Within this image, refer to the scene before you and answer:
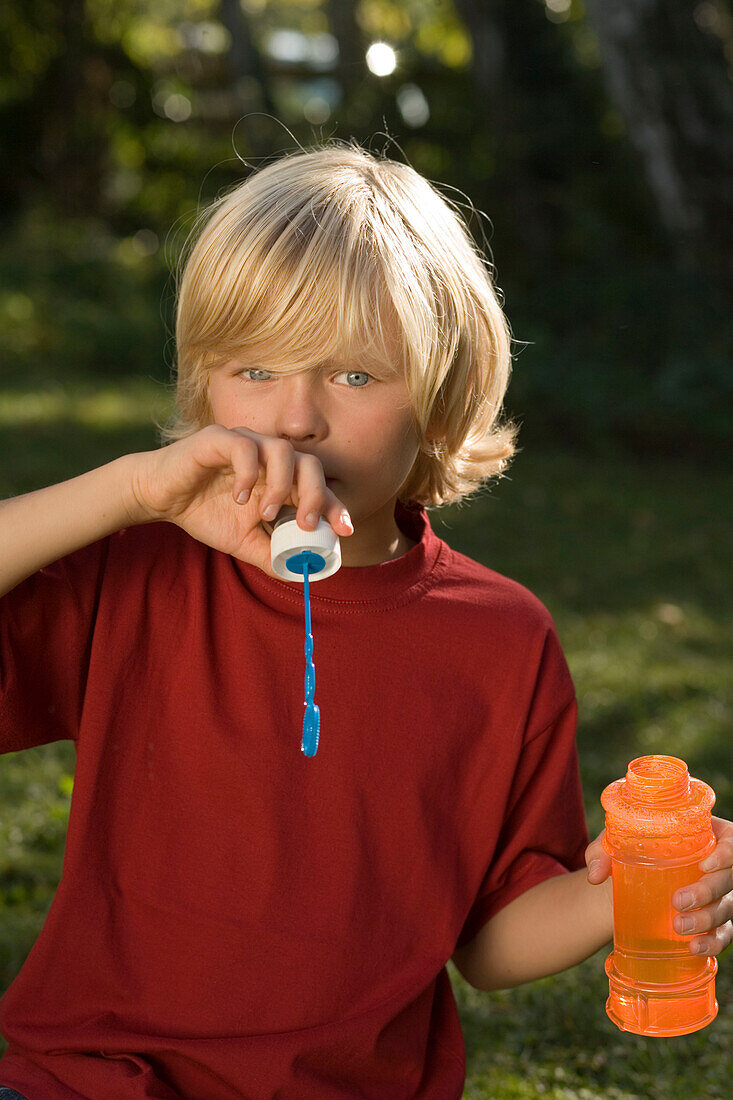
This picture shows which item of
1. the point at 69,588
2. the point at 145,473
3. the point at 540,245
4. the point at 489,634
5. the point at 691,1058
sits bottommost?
the point at 691,1058

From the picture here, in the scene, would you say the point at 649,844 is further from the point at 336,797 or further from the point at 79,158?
the point at 79,158

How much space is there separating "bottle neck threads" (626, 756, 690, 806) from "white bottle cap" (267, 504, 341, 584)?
1.63ft

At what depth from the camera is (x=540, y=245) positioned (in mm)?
9508

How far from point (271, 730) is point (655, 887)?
61cm

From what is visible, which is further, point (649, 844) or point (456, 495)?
point (456, 495)

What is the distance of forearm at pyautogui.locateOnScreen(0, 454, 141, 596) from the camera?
1.82 meters

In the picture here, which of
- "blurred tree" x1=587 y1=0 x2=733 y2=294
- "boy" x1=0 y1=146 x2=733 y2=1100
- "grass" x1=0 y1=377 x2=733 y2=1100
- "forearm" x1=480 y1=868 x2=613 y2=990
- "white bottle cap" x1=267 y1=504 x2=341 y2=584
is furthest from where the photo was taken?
"blurred tree" x1=587 y1=0 x2=733 y2=294

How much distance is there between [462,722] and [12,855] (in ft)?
6.45

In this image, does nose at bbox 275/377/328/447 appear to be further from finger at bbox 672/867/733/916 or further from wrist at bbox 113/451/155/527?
finger at bbox 672/867/733/916

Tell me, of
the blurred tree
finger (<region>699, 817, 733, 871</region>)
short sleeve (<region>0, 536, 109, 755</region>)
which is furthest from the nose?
the blurred tree

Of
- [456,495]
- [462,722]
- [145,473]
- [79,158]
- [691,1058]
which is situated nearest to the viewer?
[145,473]

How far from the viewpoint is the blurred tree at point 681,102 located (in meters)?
8.23

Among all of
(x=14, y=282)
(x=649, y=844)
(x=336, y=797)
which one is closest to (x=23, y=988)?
(x=336, y=797)

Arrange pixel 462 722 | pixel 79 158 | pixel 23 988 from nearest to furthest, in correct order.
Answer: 1. pixel 23 988
2. pixel 462 722
3. pixel 79 158
